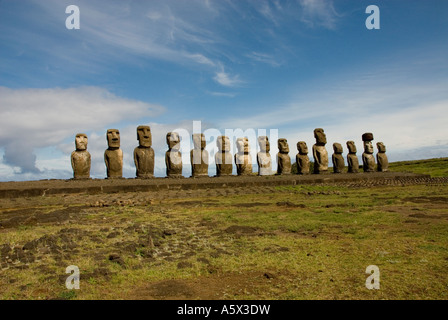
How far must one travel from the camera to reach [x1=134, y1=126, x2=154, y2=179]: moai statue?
17.9 m

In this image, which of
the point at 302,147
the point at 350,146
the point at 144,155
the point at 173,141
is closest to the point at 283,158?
the point at 302,147

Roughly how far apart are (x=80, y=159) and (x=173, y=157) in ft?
16.3

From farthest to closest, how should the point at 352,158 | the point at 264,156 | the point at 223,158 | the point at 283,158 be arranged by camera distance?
the point at 352,158
the point at 283,158
the point at 264,156
the point at 223,158

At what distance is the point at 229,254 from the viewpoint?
482 centimetres

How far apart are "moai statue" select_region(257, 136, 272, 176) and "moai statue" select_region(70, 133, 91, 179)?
36.6ft

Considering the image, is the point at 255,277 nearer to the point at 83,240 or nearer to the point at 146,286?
the point at 146,286

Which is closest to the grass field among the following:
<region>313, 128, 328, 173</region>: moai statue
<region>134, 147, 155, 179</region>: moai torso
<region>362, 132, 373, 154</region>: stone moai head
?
<region>134, 147, 155, 179</region>: moai torso

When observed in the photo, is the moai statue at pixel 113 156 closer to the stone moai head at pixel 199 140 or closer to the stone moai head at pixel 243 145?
the stone moai head at pixel 199 140

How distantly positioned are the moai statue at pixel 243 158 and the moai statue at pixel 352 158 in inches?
352

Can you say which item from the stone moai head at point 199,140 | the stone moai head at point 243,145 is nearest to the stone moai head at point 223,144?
the stone moai head at point 243,145

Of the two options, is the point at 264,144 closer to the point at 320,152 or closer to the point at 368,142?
the point at 320,152

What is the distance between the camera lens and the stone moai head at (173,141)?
60.6 ft

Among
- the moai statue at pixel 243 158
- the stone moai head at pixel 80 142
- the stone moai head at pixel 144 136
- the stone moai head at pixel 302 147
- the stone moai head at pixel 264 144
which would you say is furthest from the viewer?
the stone moai head at pixel 302 147

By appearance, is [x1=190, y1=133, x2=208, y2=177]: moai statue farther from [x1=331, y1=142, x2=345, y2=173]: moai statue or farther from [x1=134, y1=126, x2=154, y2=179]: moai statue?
[x1=331, y1=142, x2=345, y2=173]: moai statue
